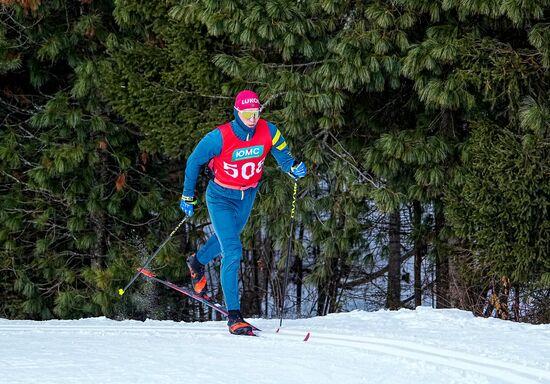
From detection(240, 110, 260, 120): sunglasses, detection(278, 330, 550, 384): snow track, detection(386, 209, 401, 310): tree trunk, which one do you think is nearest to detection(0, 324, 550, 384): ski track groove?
detection(278, 330, 550, 384): snow track

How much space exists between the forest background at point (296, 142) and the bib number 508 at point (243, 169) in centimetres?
242

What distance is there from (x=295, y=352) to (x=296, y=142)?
444cm

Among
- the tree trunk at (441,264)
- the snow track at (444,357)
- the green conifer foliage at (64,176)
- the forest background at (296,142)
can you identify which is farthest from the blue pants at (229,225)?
the green conifer foliage at (64,176)

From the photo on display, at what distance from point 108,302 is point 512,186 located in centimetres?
603

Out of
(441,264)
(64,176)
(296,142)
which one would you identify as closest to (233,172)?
(296,142)

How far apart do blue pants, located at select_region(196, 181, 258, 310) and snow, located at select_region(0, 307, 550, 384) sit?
1.34ft

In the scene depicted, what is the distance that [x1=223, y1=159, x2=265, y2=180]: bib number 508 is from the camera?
795cm

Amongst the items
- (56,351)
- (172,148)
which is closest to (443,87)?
(172,148)

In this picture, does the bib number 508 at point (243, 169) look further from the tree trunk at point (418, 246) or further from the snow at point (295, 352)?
the tree trunk at point (418, 246)

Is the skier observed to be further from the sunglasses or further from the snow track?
the snow track

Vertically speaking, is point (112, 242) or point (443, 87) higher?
point (443, 87)

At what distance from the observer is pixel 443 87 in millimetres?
9625

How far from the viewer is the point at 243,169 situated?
7.98 m

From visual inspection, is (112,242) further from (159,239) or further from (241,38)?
(241,38)
